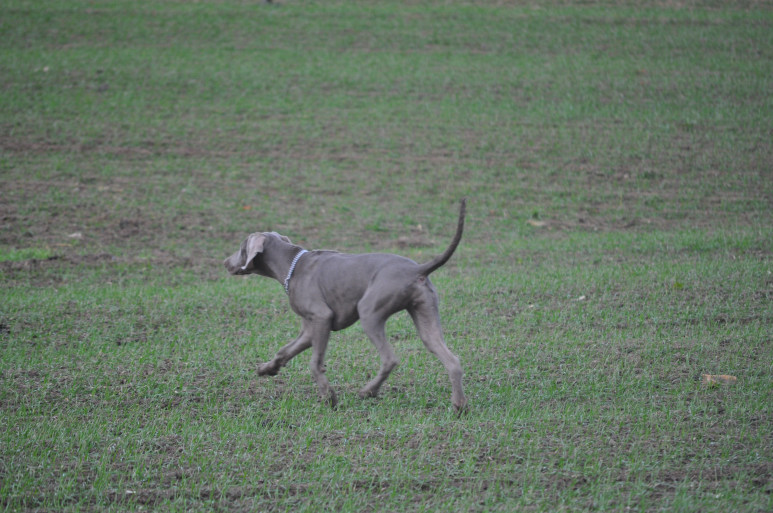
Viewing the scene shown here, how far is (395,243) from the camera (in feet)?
47.7

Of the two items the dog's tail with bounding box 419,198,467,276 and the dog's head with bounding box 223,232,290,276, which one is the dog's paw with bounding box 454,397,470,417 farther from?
the dog's head with bounding box 223,232,290,276

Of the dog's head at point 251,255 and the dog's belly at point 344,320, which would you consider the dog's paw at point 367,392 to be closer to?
the dog's belly at point 344,320

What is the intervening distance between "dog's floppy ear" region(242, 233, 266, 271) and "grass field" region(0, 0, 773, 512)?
1.19 metres

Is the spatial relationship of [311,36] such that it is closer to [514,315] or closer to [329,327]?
[514,315]

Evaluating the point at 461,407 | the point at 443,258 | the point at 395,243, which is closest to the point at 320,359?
the point at 461,407

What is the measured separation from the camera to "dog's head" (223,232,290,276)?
755cm

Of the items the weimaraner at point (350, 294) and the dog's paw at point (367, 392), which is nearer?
the weimaraner at point (350, 294)

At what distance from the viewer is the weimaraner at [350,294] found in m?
6.80

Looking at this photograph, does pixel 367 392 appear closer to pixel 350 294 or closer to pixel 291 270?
pixel 350 294

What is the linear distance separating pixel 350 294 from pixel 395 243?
7.47m

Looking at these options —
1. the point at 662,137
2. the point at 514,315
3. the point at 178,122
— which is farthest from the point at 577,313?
the point at 178,122

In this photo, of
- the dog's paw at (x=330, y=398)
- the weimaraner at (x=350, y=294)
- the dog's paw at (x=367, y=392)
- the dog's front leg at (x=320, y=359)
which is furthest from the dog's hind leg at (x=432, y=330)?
the dog's paw at (x=330, y=398)

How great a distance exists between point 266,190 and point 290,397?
411 inches

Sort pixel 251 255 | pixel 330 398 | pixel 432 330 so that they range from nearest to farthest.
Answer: pixel 432 330
pixel 330 398
pixel 251 255
